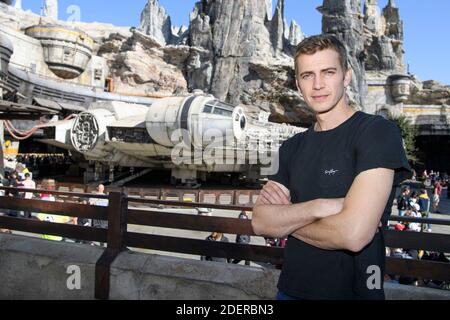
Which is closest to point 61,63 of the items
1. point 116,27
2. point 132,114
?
point 132,114

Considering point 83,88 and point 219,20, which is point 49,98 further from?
point 219,20

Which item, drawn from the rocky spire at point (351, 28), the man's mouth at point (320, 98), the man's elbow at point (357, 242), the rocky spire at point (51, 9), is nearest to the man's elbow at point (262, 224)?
the man's elbow at point (357, 242)

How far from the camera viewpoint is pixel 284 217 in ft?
6.94

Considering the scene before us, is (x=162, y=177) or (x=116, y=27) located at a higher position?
(x=116, y=27)

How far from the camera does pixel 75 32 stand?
1679 inches

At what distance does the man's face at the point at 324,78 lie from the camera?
212cm

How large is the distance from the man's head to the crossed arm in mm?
511

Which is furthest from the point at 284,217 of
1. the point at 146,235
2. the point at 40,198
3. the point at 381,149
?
the point at 40,198

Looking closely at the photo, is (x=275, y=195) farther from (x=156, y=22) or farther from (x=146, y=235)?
(x=156, y=22)

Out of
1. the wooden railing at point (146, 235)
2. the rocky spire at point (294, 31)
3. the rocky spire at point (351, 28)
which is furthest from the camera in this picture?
the rocky spire at point (294, 31)

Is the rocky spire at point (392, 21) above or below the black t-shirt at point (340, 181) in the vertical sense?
above

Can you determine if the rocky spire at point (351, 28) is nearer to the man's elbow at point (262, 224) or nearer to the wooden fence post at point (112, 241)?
the wooden fence post at point (112, 241)

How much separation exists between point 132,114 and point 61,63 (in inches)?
731

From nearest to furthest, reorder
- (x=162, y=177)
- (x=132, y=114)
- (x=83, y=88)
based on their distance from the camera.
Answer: (x=132, y=114) → (x=162, y=177) → (x=83, y=88)
